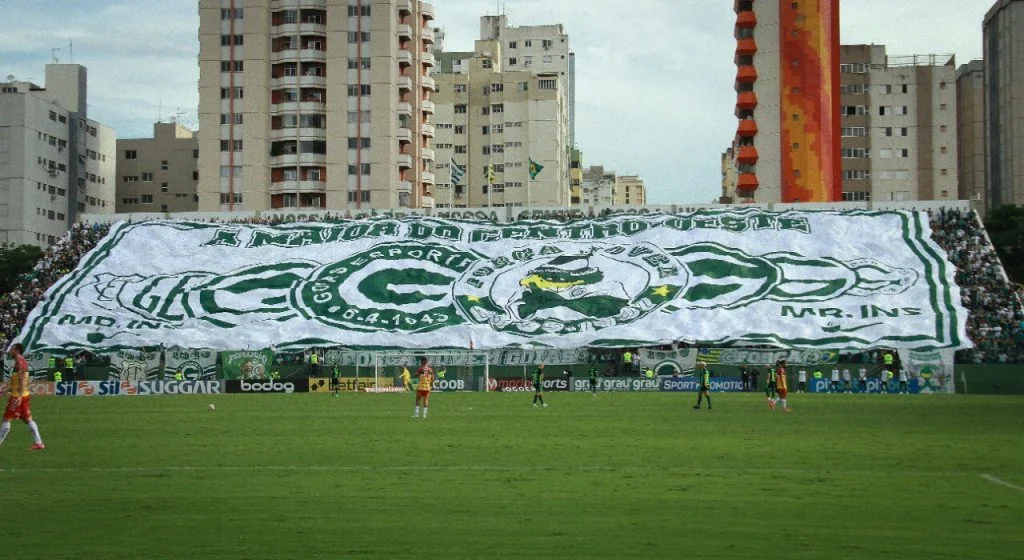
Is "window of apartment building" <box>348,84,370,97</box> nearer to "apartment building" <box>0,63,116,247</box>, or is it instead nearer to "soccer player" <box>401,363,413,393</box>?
"apartment building" <box>0,63,116,247</box>

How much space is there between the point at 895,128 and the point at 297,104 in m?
78.1

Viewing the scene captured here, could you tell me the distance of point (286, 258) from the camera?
8225 centimetres

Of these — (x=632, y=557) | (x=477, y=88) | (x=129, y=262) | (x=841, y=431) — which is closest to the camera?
(x=632, y=557)

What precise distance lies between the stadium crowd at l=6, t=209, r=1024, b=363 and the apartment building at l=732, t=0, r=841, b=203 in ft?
133

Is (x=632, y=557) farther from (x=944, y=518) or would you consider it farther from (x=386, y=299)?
Answer: (x=386, y=299)

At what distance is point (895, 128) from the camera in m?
158

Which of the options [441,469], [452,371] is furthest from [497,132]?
[441,469]

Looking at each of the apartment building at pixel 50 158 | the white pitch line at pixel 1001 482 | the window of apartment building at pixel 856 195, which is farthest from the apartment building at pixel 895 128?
the white pitch line at pixel 1001 482

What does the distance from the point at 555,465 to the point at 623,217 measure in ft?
201

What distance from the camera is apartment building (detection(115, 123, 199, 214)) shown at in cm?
15662

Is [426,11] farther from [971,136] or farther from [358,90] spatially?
[971,136]

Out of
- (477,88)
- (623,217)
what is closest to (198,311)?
(623,217)

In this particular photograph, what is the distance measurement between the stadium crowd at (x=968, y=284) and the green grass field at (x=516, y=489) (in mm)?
29729

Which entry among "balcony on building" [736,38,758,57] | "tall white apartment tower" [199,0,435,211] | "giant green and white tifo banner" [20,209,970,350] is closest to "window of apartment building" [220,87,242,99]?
"tall white apartment tower" [199,0,435,211]
